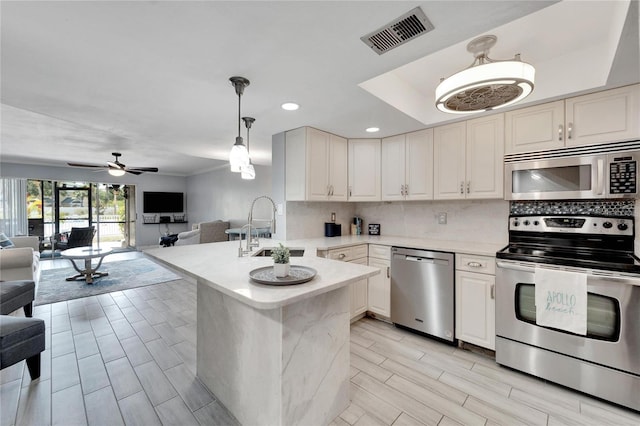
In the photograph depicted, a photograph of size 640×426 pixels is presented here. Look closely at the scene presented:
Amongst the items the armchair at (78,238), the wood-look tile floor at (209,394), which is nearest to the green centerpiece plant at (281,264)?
the wood-look tile floor at (209,394)

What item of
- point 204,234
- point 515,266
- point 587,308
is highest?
point 515,266

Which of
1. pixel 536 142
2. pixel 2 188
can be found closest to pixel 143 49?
pixel 536 142

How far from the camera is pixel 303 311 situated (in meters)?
1.46

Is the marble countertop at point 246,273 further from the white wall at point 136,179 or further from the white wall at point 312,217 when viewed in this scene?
the white wall at point 136,179

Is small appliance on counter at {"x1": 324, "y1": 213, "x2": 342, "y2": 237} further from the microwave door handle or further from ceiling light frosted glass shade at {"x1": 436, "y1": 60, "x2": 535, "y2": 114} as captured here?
the microwave door handle

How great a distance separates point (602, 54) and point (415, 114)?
1329mm

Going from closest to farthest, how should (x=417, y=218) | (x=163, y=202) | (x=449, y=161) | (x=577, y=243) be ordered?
(x=577, y=243) → (x=449, y=161) → (x=417, y=218) → (x=163, y=202)

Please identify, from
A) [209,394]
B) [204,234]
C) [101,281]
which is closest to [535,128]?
[209,394]

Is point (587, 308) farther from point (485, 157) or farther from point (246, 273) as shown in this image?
point (246, 273)

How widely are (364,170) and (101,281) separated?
16.3 feet

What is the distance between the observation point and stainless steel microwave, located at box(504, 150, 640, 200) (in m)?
1.94

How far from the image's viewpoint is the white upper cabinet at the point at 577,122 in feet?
6.32

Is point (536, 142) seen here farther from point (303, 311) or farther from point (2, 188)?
point (2, 188)

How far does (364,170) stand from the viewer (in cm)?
343
